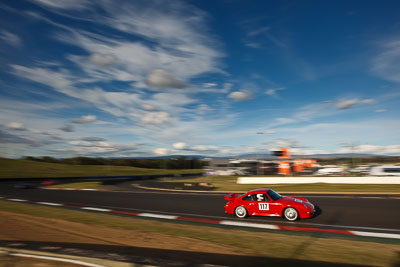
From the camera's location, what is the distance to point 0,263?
18.0 ft

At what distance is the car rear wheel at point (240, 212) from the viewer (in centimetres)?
1104

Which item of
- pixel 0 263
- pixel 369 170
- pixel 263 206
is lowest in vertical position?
pixel 0 263

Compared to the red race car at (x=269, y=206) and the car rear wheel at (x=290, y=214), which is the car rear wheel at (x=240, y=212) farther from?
the car rear wheel at (x=290, y=214)

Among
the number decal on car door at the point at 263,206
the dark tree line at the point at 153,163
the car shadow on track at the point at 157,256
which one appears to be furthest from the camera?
the dark tree line at the point at 153,163

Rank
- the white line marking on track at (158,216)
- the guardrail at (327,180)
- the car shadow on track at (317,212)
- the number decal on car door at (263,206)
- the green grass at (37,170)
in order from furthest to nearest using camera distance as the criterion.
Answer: the green grass at (37,170)
the guardrail at (327,180)
the white line marking on track at (158,216)
the car shadow on track at (317,212)
the number decal on car door at (263,206)

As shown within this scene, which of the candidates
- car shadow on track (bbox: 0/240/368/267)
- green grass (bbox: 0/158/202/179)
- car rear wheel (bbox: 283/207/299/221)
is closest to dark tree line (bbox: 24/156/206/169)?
green grass (bbox: 0/158/202/179)

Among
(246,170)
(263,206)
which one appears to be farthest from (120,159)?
(263,206)

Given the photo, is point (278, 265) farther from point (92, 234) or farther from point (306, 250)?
point (92, 234)

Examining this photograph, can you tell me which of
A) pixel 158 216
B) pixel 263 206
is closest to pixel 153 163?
pixel 158 216

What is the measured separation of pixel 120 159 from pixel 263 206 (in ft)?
496

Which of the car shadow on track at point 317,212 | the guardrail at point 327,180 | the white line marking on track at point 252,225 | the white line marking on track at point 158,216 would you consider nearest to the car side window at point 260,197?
the white line marking on track at point 252,225

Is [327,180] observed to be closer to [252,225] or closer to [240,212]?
[240,212]

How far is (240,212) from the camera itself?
11.1m

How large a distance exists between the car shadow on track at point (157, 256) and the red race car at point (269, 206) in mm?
4846
